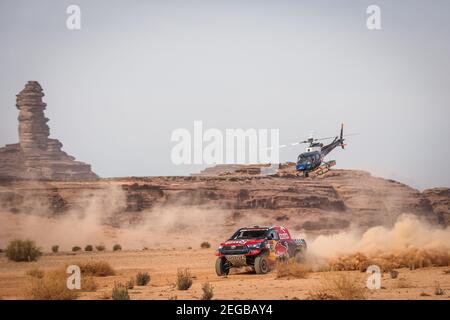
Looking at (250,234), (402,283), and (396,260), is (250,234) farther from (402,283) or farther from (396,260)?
(402,283)

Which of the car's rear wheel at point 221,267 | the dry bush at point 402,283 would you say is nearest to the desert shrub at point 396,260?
the dry bush at point 402,283

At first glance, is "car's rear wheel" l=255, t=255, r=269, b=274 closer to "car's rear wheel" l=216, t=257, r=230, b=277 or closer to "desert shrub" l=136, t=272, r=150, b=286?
"car's rear wheel" l=216, t=257, r=230, b=277

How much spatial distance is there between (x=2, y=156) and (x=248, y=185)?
57.1 meters

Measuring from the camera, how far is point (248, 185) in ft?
322

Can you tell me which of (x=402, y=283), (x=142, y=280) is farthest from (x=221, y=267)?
(x=402, y=283)

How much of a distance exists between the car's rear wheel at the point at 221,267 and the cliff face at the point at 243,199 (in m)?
59.4

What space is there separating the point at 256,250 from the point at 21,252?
1927 centimetres

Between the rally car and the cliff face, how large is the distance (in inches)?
2339

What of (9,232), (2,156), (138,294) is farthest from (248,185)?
(138,294)

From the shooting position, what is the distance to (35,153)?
5497 inches

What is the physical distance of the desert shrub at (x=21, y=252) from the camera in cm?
4153

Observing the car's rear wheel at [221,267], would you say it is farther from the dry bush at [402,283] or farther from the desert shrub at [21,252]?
the desert shrub at [21,252]
